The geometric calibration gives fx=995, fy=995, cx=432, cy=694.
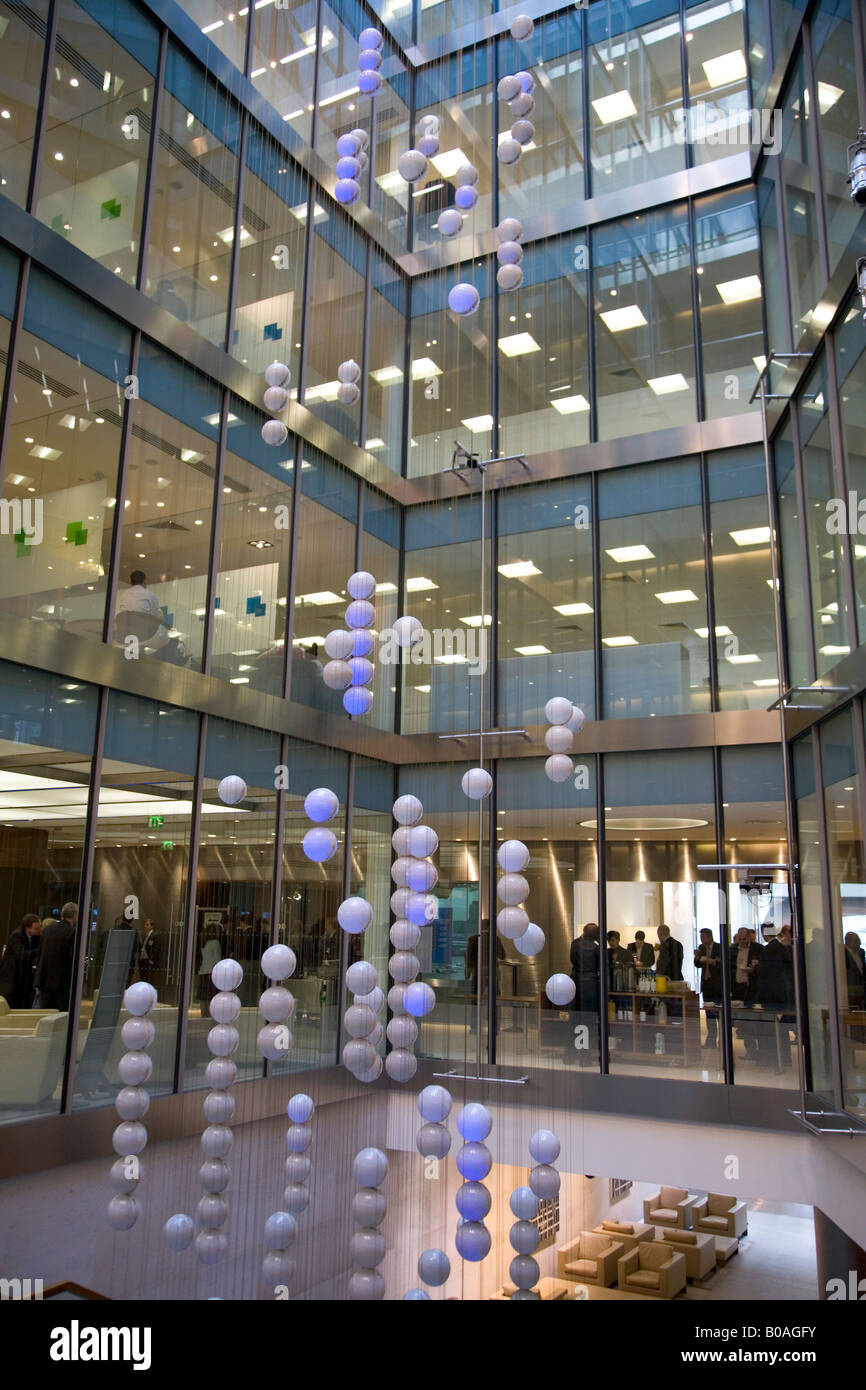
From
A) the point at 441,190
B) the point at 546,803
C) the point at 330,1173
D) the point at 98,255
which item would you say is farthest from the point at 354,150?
the point at 330,1173

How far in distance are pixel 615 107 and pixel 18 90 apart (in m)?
7.30

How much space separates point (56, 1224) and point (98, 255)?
23.8ft

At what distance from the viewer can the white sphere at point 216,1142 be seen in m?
6.59

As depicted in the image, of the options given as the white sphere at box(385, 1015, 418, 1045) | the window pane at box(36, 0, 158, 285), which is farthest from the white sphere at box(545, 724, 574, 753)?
the window pane at box(36, 0, 158, 285)

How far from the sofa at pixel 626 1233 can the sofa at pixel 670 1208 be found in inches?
48.0

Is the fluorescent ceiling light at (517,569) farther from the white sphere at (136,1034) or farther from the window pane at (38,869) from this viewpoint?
the white sphere at (136,1034)

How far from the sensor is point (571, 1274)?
14.5 meters

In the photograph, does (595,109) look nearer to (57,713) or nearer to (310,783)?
(310,783)

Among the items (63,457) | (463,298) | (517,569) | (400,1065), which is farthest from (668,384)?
(400,1065)

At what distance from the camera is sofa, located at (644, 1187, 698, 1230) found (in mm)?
17219

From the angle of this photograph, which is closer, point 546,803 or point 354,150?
point 354,150

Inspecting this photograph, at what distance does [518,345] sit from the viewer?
11.9 meters

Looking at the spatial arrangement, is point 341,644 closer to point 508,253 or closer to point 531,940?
point 531,940
